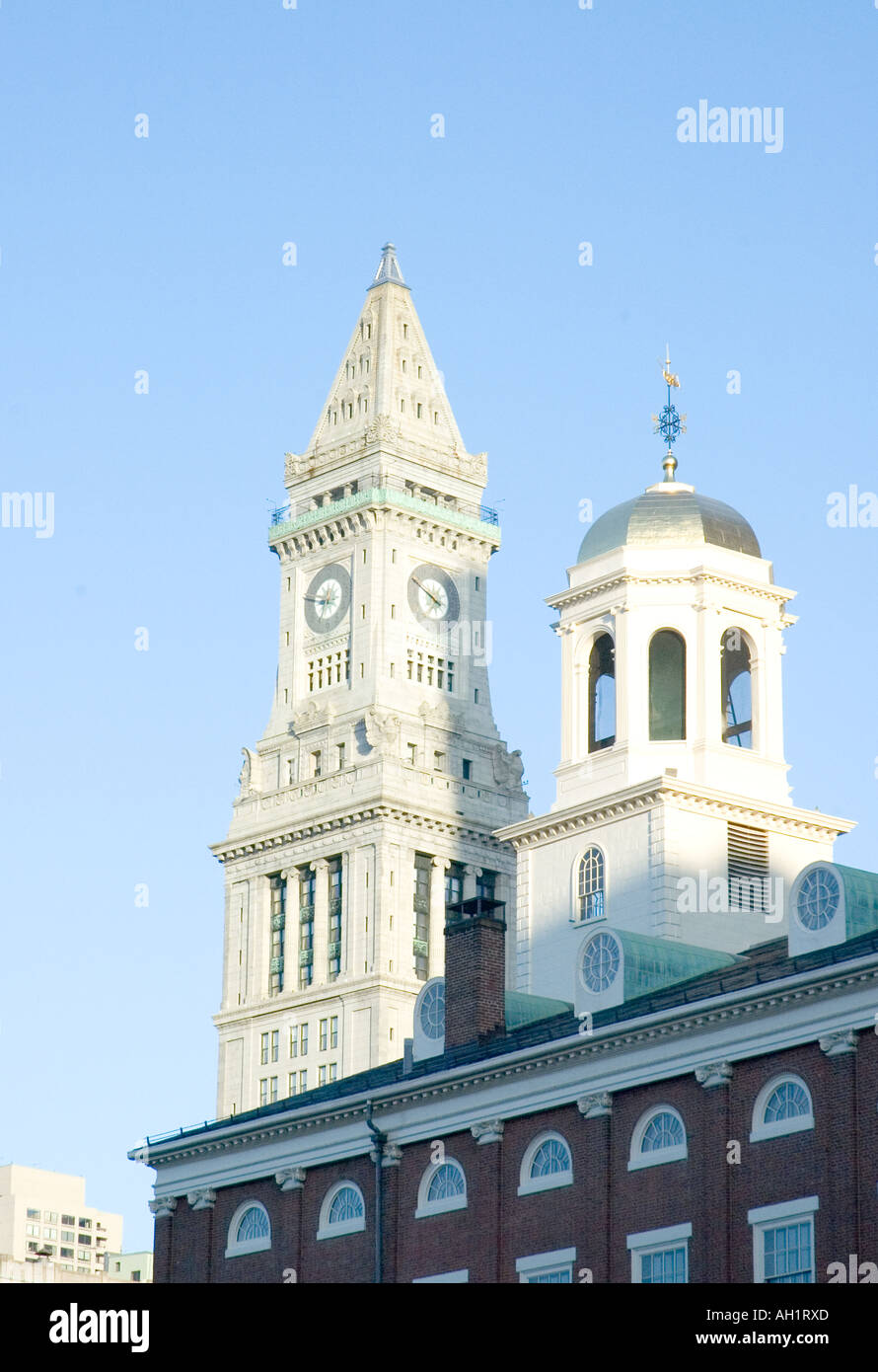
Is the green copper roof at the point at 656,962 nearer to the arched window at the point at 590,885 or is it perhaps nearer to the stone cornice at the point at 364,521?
the arched window at the point at 590,885

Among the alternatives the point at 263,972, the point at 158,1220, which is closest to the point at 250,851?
the point at 263,972

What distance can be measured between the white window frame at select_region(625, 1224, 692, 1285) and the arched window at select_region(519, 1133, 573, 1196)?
2.86m

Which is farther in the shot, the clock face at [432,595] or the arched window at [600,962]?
the clock face at [432,595]

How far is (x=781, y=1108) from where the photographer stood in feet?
216

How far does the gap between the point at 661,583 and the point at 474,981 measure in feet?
65.7

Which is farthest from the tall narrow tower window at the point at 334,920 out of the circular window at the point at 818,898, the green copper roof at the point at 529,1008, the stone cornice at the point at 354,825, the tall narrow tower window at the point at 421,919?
the circular window at the point at 818,898

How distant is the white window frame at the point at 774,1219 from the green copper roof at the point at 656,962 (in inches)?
364

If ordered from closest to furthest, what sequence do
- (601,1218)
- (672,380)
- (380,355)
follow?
(601,1218) < (672,380) < (380,355)

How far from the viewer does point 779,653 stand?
315 ft

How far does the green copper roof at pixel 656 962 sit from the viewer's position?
74.1 meters

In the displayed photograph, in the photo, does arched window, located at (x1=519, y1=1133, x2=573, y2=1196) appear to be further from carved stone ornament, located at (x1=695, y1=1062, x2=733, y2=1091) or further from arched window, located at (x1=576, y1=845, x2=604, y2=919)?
arched window, located at (x1=576, y1=845, x2=604, y2=919)

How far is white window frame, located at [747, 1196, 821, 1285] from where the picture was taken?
64.2 m

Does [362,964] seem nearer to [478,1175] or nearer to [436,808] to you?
[436,808]
